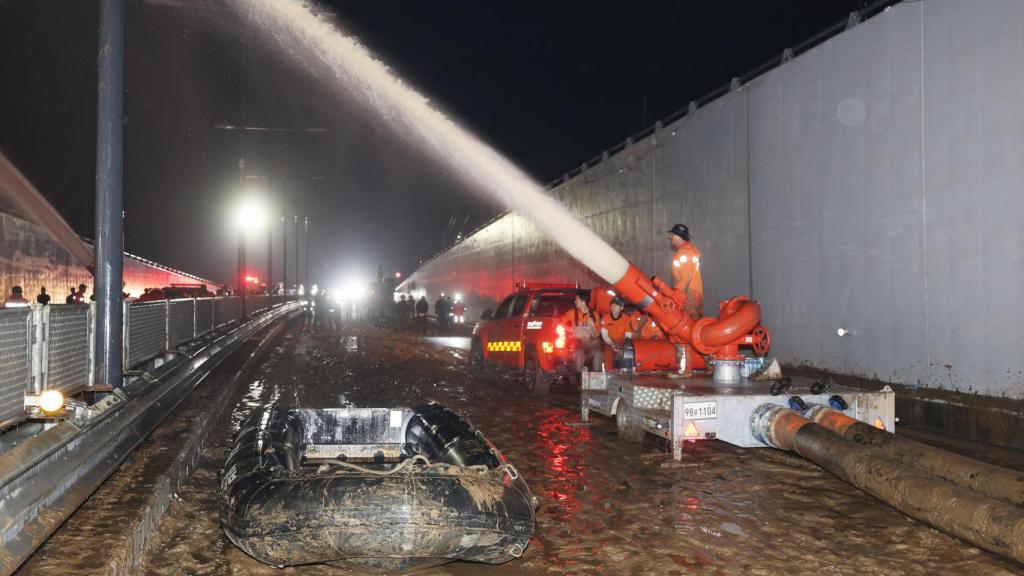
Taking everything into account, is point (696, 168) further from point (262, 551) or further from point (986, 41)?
point (262, 551)

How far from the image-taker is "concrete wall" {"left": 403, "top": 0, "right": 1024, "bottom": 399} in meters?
10.4

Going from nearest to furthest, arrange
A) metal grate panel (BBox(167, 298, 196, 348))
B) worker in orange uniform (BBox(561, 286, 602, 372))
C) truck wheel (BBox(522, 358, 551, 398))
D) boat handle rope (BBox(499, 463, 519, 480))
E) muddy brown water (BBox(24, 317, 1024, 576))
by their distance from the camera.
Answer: boat handle rope (BBox(499, 463, 519, 480)) → muddy brown water (BBox(24, 317, 1024, 576)) → worker in orange uniform (BBox(561, 286, 602, 372)) → truck wheel (BBox(522, 358, 551, 398)) → metal grate panel (BBox(167, 298, 196, 348))

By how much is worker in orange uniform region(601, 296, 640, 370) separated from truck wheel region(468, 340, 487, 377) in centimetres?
490

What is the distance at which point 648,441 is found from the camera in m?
9.78

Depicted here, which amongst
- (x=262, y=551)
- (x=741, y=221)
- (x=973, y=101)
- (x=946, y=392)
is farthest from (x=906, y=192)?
(x=262, y=551)

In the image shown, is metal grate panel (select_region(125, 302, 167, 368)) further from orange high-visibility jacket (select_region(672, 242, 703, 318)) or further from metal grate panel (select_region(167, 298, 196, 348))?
orange high-visibility jacket (select_region(672, 242, 703, 318))

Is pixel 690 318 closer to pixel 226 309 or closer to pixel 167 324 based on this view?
pixel 167 324

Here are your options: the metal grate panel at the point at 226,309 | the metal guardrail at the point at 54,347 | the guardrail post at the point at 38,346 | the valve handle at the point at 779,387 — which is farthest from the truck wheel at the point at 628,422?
the metal grate panel at the point at 226,309

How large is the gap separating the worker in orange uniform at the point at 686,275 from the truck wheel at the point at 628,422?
4.54ft

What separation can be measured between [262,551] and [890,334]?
10.5m

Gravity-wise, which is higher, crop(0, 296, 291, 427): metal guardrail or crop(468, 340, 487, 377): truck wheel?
crop(0, 296, 291, 427): metal guardrail

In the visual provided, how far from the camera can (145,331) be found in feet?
38.3

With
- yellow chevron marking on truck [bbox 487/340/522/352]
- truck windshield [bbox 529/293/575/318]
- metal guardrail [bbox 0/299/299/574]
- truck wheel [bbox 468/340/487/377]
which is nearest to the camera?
metal guardrail [bbox 0/299/299/574]

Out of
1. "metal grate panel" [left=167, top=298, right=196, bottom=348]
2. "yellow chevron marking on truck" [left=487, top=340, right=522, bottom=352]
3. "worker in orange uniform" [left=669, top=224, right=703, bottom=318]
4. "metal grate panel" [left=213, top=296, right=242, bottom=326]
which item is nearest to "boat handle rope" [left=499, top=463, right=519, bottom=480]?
"worker in orange uniform" [left=669, top=224, right=703, bottom=318]
